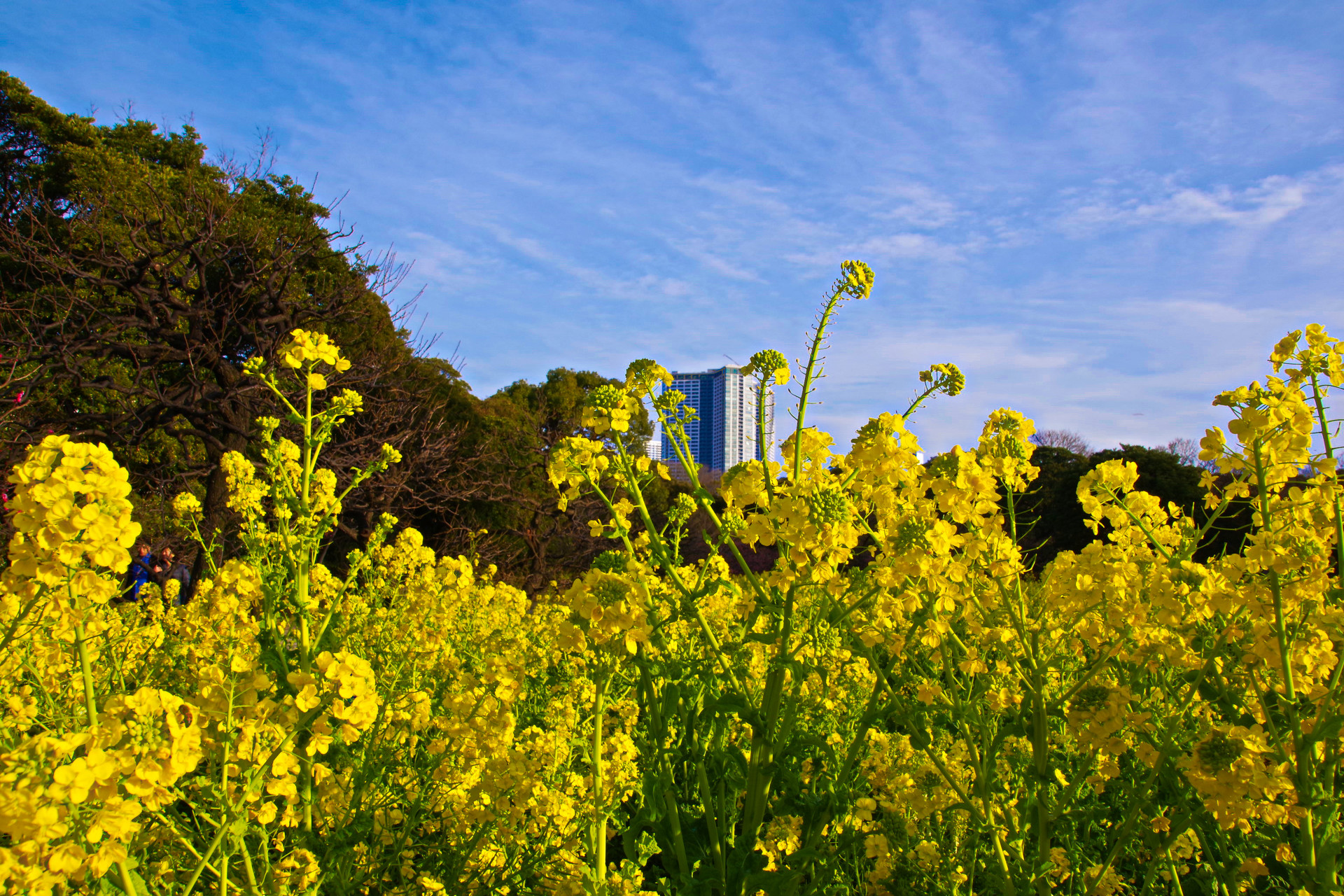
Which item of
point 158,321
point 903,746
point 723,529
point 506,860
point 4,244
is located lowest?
point 506,860

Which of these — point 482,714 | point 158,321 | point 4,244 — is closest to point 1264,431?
point 482,714

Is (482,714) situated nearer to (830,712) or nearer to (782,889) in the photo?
(782,889)

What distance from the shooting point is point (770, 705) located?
6.81 ft

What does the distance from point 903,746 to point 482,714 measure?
5.33 feet

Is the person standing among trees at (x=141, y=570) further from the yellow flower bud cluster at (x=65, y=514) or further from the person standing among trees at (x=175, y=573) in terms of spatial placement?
the yellow flower bud cluster at (x=65, y=514)

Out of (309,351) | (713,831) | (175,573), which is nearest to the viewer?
(713,831)

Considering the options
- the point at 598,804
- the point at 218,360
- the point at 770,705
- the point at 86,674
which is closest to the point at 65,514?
the point at 86,674

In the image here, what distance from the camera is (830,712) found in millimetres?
3453

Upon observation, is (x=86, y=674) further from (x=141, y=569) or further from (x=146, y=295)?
(x=146, y=295)

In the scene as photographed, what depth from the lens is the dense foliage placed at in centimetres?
167

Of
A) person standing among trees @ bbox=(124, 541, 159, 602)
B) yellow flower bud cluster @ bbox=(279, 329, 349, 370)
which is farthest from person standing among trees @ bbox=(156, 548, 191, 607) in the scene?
yellow flower bud cluster @ bbox=(279, 329, 349, 370)

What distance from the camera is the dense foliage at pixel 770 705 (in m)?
1.67

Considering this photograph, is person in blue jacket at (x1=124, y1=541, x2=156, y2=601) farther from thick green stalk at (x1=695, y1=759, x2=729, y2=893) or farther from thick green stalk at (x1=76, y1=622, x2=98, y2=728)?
thick green stalk at (x1=695, y1=759, x2=729, y2=893)

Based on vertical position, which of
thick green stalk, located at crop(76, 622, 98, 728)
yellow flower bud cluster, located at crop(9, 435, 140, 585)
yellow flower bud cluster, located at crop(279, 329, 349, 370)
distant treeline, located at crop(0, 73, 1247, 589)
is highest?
distant treeline, located at crop(0, 73, 1247, 589)
